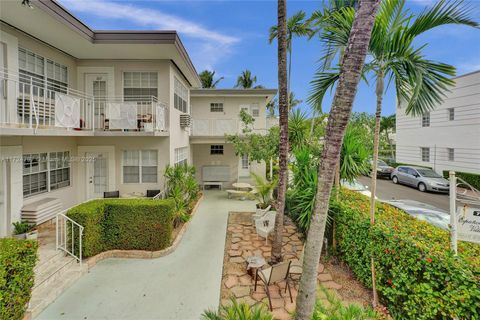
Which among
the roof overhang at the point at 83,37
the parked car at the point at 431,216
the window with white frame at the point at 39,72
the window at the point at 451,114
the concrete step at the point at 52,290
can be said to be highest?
the roof overhang at the point at 83,37

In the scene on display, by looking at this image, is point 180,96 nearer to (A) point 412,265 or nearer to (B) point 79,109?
(B) point 79,109

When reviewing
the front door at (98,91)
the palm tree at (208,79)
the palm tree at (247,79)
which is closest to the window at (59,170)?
the front door at (98,91)

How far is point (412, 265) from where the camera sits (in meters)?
4.32

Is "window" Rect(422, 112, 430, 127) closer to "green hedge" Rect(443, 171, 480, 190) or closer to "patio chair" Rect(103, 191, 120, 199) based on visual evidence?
"green hedge" Rect(443, 171, 480, 190)

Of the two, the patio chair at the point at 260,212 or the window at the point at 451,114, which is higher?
the window at the point at 451,114

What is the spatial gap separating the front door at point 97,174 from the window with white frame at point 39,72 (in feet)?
9.55

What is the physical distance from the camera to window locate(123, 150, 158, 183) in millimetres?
10391

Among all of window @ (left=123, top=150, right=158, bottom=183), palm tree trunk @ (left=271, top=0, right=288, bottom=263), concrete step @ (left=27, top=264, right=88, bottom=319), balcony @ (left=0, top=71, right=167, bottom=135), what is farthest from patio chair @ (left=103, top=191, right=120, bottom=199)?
palm tree trunk @ (left=271, top=0, right=288, bottom=263)

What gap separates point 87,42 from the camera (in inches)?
331

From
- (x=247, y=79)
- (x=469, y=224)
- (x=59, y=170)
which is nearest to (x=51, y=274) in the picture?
(x=59, y=170)

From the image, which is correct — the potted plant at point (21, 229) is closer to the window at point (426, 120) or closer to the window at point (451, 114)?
the window at point (451, 114)

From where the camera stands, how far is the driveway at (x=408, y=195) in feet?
50.6

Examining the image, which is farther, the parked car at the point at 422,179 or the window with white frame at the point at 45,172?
the parked car at the point at 422,179

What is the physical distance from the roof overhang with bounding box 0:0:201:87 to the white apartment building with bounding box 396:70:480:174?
17.4m
